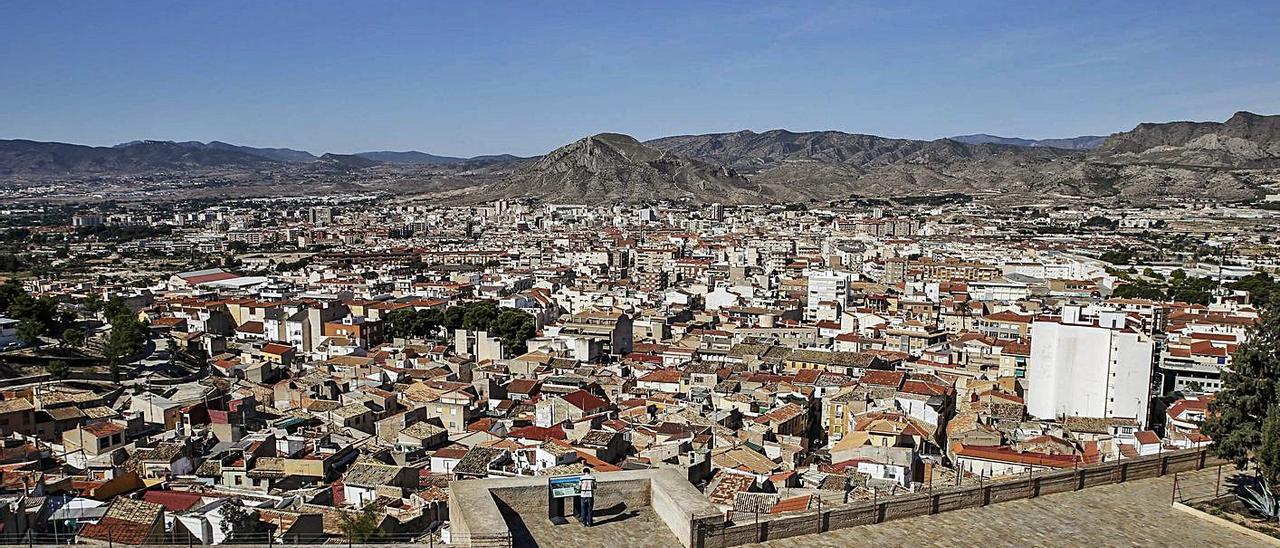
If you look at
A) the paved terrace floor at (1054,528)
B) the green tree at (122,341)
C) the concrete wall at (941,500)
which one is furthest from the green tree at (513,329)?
the paved terrace floor at (1054,528)

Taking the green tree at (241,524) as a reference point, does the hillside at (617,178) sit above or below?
above

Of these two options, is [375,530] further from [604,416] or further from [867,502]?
[604,416]

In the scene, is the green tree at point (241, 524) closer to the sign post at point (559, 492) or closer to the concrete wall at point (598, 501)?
the concrete wall at point (598, 501)

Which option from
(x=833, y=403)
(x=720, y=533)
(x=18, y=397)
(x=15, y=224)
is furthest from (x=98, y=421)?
(x=15, y=224)

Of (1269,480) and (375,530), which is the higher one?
(1269,480)

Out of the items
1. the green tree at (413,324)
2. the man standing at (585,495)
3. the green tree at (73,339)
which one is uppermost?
the man standing at (585,495)

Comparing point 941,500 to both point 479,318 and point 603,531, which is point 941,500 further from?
point 479,318

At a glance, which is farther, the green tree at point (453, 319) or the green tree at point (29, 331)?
the green tree at point (453, 319)
